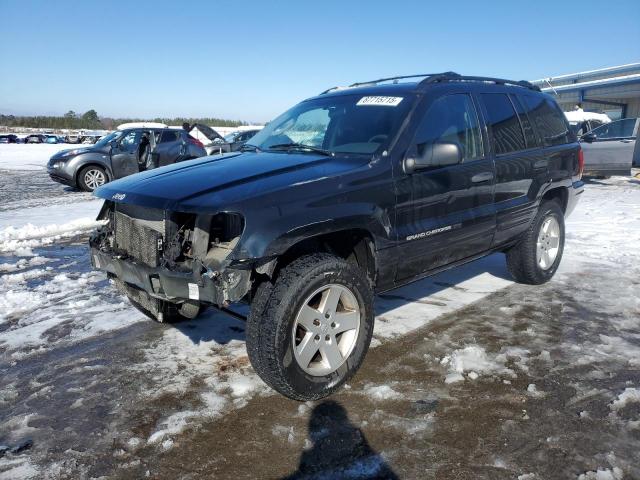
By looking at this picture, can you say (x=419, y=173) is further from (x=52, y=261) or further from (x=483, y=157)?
(x=52, y=261)

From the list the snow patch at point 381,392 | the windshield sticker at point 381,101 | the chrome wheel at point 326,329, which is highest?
the windshield sticker at point 381,101

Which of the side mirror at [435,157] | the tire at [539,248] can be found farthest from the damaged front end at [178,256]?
the tire at [539,248]

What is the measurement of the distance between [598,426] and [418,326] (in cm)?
161

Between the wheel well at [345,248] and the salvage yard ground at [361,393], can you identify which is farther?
the wheel well at [345,248]

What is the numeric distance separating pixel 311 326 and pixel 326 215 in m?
0.66

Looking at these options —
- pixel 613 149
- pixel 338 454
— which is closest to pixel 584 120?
pixel 613 149

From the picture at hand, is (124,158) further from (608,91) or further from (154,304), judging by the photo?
(608,91)

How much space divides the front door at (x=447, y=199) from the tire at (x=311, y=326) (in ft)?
A: 1.73

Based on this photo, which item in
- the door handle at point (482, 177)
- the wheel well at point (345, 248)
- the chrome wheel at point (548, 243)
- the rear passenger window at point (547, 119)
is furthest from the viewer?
the chrome wheel at point (548, 243)

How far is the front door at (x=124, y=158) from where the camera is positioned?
41.2 feet

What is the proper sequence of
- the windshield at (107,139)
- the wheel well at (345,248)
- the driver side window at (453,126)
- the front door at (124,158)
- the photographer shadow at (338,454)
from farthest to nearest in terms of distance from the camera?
1. the windshield at (107,139)
2. the front door at (124,158)
3. the driver side window at (453,126)
4. the wheel well at (345,248)
5. the photographer shadow at (338,454)

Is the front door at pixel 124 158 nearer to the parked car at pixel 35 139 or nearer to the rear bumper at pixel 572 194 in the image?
the rear bumper at pixel 572 194

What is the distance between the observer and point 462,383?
326 cm

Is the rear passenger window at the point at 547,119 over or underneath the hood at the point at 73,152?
over
